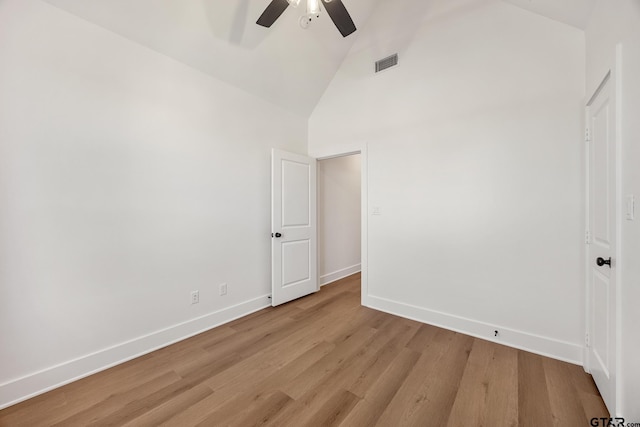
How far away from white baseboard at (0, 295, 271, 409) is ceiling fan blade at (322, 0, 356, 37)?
9.88 ft

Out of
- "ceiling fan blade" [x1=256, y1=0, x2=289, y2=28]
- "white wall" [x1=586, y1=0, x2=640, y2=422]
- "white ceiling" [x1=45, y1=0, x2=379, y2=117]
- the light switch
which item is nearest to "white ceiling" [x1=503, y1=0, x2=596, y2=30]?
"white wall" [x1=586, y1=0, x2=640, y2=422]

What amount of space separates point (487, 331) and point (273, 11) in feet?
11.1

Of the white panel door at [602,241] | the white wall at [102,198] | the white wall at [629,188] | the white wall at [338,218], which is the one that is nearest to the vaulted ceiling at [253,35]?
the white wall at [102,198]

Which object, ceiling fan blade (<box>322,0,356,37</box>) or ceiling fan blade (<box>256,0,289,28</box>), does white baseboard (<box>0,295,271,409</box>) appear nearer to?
ceiling fan blade (<box>256,0,289,28</box>)

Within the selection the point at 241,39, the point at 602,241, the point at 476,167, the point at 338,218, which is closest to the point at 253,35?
the point at 241,39

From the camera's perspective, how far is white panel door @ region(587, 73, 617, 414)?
146cm

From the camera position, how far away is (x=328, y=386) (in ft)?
5.88

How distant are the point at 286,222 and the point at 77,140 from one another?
85.0 inches

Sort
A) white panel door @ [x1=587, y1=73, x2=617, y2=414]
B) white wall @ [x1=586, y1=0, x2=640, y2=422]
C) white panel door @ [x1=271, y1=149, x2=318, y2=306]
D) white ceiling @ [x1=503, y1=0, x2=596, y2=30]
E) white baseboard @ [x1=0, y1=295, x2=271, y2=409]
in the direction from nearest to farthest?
white wall @ [x1=586, y1=0, x2=640, y2=422], white panel door @ [x1=587, y1=73, x2=617, y2=414], white baseboard @ [x1=0, y1=295, x2=271, y2=409], white ceiling @ [x1=503, y1=0, x2=596, y2=30], white panel door @ [x1=271, y1=149, x2=318, y2=306]

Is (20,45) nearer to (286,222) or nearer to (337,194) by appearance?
(286,222)

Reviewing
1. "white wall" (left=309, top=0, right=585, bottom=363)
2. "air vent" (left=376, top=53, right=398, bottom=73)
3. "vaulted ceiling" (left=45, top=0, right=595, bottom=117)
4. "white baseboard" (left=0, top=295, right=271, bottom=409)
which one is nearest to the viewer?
"white baseboard" (left=0, top=295, right=271, bottom=409)

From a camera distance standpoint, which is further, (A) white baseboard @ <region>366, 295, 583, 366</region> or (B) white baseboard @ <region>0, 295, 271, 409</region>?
(A) white baseboard @ <region>366, 295, 583, 366</region>

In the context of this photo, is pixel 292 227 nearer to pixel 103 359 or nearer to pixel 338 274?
pixel 338 274

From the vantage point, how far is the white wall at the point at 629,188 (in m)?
1.19
